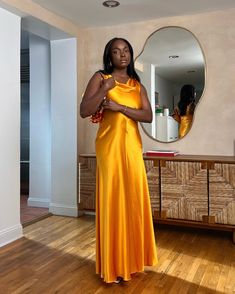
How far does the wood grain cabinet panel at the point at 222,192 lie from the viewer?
2.99 meters

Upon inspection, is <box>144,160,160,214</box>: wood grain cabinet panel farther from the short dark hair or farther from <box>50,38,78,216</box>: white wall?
the short dark hair

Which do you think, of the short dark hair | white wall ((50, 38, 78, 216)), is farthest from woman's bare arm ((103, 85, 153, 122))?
white wall ((50, 38, 78, 216))

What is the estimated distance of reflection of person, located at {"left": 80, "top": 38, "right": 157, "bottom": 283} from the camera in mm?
2133

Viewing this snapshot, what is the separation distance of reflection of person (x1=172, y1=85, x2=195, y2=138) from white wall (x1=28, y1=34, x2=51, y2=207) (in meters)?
1.71

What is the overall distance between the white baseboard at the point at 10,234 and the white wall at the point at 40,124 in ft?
3.93

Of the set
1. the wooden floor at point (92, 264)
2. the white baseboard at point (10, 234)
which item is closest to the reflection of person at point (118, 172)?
the wooden floor at point (92, 264)

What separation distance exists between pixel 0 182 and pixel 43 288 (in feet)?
3.78

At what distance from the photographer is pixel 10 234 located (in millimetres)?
3070

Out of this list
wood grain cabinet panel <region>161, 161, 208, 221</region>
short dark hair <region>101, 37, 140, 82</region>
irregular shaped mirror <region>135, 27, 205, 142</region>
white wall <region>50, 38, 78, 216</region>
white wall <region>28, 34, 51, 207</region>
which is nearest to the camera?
short dark hair <region>101, 37, 140, 82</region>

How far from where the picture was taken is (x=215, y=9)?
3.39m

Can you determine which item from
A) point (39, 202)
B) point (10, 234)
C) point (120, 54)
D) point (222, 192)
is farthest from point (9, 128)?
point (222, 192)

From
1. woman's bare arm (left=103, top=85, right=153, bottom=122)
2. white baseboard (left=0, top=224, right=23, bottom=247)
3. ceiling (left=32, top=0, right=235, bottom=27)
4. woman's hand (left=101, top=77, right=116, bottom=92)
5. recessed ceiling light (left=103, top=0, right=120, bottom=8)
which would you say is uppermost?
ceiling (left=32, top=0, right=235, bottom=27)

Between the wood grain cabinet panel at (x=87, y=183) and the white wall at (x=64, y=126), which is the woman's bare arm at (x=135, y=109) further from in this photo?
the white wall at (x=64, y=126)

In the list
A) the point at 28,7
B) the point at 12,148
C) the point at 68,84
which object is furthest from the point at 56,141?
the point at 28,7
